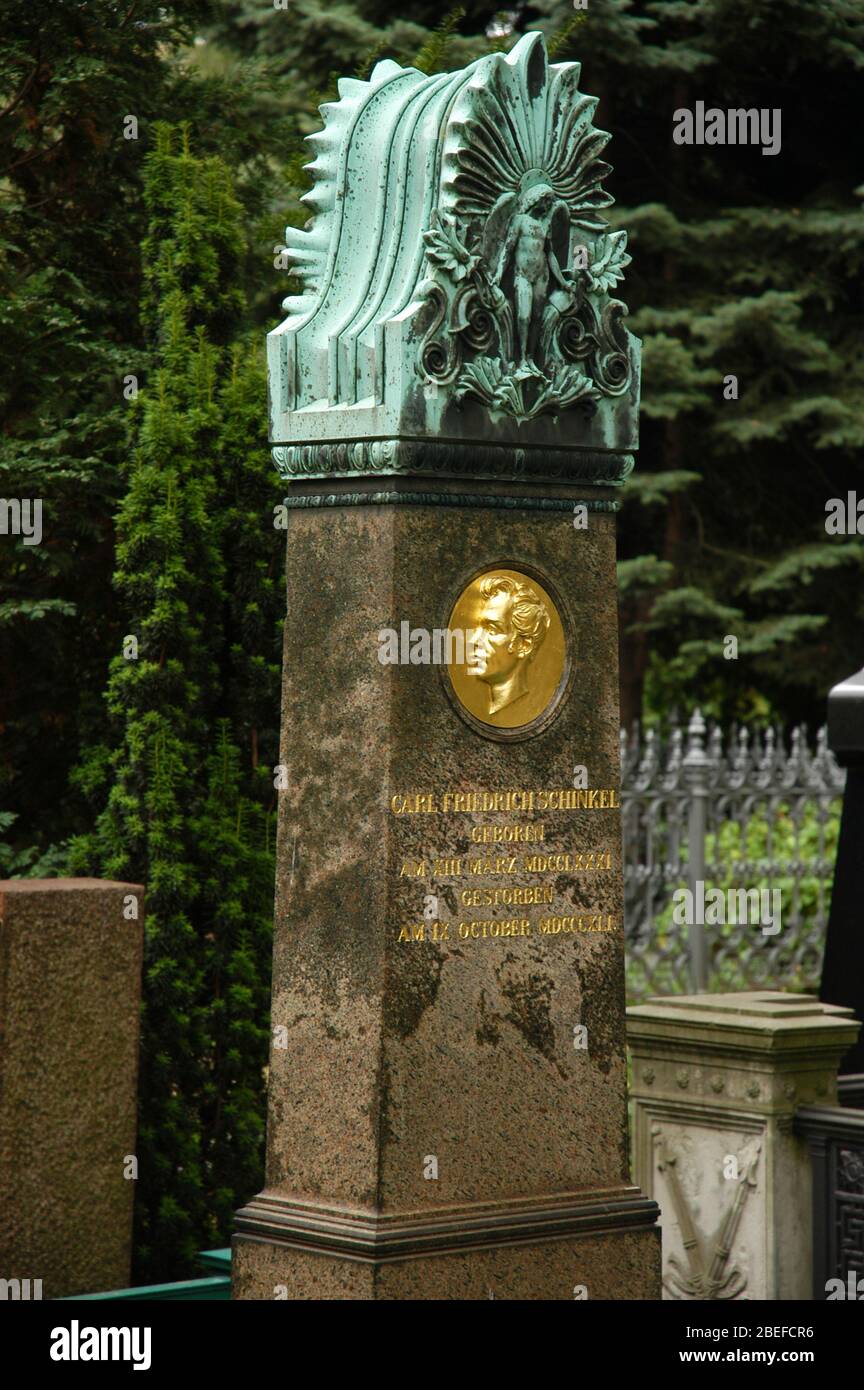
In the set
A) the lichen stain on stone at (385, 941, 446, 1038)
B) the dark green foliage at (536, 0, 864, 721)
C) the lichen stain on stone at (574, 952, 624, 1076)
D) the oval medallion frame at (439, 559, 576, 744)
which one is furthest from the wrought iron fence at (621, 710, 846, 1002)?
the lichen stain on stone at (385, 941, 446, 1038)

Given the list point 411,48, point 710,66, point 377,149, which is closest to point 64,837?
point 377,149

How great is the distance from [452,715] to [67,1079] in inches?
76.3

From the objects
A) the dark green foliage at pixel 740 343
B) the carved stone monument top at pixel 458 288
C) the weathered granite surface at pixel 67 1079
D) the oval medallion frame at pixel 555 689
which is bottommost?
the weathered granite surface at pixel 67 1079

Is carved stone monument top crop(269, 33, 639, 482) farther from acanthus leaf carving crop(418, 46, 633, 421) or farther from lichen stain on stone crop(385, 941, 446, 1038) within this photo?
lichen stain on stone crop(385, 941, 446, 1038)

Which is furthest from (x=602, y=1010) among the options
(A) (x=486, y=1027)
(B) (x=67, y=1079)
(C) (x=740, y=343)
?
(C) (x=740, y=343)

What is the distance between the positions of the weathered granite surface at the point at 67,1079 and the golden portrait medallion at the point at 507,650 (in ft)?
5.44

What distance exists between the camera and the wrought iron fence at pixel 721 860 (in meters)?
14.4

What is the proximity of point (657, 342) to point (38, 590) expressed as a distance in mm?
8469

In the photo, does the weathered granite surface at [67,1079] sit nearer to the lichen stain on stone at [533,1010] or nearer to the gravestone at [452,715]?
the gravestone at [452,715]

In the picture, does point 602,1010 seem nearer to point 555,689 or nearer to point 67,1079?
point 555,689

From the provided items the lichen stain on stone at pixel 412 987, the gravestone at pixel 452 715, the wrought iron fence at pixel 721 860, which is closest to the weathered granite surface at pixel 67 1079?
the gravestone at pixel 452 715

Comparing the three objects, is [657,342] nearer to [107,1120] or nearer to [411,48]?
[411,48]

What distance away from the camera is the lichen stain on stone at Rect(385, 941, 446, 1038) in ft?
19.2

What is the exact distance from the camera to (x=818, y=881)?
15.4 metres
